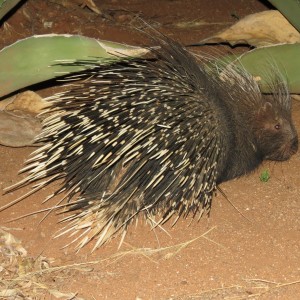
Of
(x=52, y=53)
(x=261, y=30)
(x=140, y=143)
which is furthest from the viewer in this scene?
(x=261, y=30)

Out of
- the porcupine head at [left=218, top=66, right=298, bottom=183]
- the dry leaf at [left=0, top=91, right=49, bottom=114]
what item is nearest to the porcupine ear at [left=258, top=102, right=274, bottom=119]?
the porcupine head at [left=218, top=66, right=298, bottom=183]

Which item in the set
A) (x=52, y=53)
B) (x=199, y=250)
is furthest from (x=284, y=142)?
(x=52, y=53)

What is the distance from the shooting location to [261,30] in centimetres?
307

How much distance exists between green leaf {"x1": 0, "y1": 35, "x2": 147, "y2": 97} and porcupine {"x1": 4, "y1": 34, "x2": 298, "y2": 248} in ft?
0.18

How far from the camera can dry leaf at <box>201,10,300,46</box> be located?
3039mm

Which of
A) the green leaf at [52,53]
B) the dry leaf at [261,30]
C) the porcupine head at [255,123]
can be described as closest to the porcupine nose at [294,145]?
the porcupine head at [255,123]

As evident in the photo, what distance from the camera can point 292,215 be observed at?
8.68 ft

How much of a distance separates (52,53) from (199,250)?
3.05 ft

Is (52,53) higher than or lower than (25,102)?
higher

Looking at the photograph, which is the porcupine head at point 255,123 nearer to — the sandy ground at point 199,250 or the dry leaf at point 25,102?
the sandy ground at point 199,250

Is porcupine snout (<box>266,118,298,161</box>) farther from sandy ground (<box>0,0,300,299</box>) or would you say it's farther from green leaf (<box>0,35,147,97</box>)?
green leaf (<box>0,35,147,97</box>)

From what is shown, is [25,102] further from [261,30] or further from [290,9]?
[290,9]

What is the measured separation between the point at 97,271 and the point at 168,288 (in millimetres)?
259

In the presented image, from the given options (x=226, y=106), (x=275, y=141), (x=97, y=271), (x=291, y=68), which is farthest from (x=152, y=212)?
(x=291, y=68)
